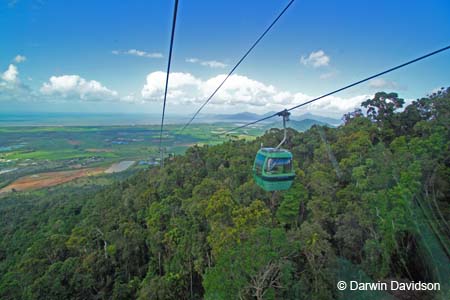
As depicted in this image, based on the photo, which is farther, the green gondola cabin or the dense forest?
the dense forest

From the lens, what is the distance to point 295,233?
11648 mm

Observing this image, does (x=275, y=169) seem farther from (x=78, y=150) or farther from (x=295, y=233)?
(x=78, y=150)

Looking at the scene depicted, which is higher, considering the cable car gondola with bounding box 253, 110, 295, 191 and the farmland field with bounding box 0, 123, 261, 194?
the cable car gondola with bounding box 253, 110, 295, 191

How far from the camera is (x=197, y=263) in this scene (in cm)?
1275

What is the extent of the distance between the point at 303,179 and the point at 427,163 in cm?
626

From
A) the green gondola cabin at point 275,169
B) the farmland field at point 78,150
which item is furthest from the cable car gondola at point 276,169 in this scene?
the farmland field at point 78,150

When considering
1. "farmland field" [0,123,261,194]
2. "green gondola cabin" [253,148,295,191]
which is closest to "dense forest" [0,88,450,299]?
"green gondola cabin" [253,148,295,191]

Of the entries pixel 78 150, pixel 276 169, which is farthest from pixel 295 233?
pixel 78 150

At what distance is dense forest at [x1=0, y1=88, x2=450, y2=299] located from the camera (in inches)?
384

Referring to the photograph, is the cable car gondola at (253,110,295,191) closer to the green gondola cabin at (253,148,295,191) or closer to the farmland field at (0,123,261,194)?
the green gondola cabin at (253,148,295,191)

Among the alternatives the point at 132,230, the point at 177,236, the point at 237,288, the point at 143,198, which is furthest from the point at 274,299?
the point at 143,198

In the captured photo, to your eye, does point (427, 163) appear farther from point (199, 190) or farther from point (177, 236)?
point (177, 236)

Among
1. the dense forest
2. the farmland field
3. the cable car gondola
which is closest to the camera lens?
the cable car gondola

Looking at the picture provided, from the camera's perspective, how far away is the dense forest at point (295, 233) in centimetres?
974
